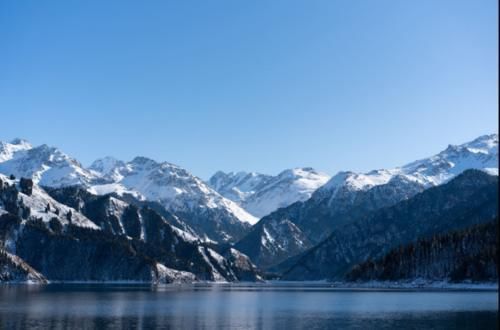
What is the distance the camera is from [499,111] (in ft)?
151

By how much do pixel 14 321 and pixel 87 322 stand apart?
1305 centimetres

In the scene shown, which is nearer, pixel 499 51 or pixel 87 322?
pixel 499 51

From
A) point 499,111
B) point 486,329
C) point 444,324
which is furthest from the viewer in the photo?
point 444,324

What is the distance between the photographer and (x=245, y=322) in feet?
420

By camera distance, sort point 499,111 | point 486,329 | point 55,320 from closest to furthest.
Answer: point 499,111 < point 486,329 < point 55,320

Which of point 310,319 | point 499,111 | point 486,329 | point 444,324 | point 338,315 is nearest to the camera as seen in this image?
point 499,111

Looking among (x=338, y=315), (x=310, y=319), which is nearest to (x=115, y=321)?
(x=310, y=319)

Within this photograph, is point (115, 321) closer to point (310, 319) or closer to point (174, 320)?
point (174, 320)

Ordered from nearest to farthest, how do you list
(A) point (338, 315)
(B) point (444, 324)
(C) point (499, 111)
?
(C) point (499, 111), (B) point (444, 324), (A) point (338, 315)

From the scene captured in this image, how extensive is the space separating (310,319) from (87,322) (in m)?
44.6

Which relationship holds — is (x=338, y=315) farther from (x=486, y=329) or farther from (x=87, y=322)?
(x=87, y=322)

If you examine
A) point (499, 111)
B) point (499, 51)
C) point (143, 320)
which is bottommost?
point (143, 320)

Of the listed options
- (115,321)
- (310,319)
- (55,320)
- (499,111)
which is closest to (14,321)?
(55,320)

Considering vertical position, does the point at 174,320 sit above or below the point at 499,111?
below
